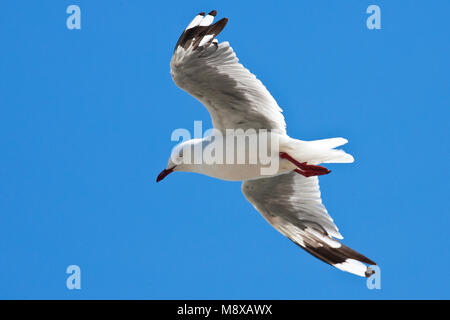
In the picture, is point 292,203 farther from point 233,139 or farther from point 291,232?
point 233,139

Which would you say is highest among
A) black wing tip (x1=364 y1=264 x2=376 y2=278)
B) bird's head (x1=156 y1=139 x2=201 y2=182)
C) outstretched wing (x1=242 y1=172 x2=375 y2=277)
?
bird's head (x1=156 y1=139 x2=201 y2=182)

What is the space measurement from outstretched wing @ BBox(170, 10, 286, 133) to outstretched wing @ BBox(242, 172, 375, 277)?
0.87 m

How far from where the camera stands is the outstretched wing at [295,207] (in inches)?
270

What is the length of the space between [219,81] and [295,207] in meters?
1.66

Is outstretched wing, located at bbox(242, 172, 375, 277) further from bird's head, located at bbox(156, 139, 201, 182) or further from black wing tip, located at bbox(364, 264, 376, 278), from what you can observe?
bird's head, located at bbox(156, 139, 201, 182)

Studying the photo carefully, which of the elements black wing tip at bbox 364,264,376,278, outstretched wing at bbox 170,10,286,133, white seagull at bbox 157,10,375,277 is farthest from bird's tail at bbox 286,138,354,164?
black wing tip at bbox 364,264,376,278

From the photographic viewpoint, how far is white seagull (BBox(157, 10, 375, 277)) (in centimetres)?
579

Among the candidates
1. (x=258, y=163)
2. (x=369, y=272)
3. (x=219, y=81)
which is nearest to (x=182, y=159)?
(x=258, y=163)

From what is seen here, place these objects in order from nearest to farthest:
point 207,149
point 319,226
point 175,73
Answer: point 175,73, point 207,149, point 319,226

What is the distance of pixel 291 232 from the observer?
6914 millimetres

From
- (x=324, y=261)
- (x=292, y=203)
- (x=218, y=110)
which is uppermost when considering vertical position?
(x=218, y=110)

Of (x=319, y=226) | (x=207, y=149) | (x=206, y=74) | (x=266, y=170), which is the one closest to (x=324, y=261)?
(x=319, y=226)

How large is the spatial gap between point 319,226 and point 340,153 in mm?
1111

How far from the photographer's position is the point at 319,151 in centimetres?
604
